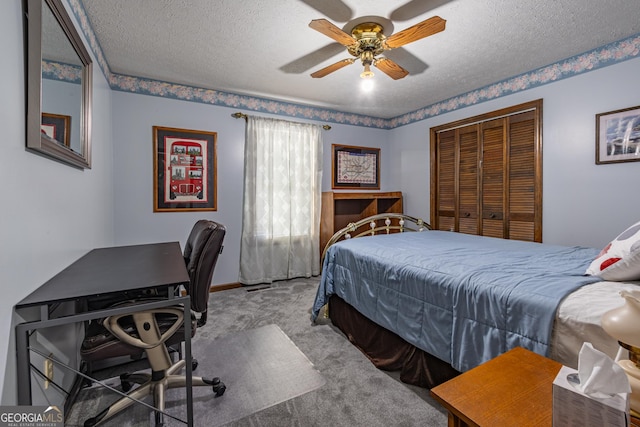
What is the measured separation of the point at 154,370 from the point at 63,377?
1.61 feet

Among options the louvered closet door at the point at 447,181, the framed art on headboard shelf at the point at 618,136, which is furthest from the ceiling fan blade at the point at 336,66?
the framed art on headboard shelf at the point at 618,136

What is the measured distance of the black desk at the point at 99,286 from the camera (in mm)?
1058

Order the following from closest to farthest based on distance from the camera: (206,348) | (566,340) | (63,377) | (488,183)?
(566,340) < (63,377) < (206,348) < (488,183)

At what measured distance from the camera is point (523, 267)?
1719 millimetres

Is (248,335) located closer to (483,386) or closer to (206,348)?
(206,348)

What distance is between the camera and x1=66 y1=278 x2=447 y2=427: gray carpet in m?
1.53

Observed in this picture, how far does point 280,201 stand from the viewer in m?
3.96

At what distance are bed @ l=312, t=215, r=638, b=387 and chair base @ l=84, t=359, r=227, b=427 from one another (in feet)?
3.65

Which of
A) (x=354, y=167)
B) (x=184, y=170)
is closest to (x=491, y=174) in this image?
(x=354, y=167)

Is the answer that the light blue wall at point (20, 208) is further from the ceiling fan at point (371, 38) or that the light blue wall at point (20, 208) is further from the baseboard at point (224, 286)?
the baseboard at point (224, 286)

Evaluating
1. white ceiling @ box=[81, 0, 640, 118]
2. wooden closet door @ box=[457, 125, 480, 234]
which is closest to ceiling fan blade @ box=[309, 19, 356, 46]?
white ceiling @ box=[81, 0, 640, 118]

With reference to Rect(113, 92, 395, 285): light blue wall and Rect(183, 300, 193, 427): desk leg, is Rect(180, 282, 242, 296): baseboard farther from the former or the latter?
Rect(183, 300, 193, 427): desk leg

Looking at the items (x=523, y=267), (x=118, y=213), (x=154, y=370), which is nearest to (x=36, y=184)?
(x=154, y=370)

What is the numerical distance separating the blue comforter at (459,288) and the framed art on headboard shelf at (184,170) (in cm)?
185
